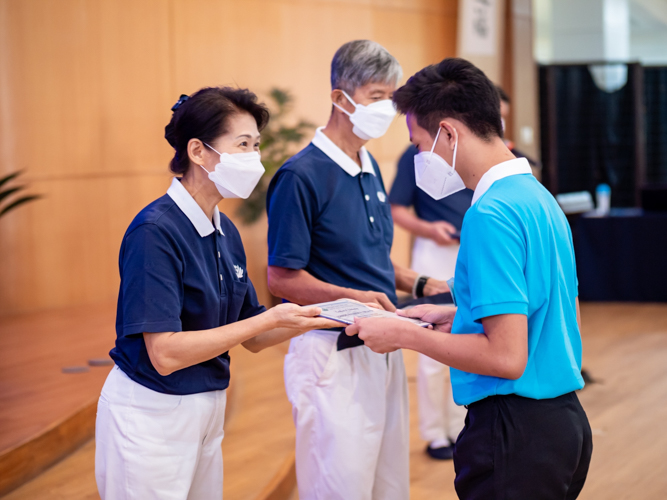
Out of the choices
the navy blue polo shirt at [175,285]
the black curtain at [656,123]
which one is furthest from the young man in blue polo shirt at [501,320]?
the black curtain at [656,123]

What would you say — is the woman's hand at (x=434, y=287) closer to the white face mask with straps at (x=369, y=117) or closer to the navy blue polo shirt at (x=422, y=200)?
the white face mask with straps at (x=369, y=117)

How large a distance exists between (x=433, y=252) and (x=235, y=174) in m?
1.84

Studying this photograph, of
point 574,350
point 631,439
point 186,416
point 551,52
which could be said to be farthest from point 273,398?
point 551,52

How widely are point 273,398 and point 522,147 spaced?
4769 millimetres

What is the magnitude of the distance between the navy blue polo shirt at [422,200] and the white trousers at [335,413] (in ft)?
4.52

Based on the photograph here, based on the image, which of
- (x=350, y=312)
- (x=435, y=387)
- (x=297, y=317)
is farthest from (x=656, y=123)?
(x=297, y=317)

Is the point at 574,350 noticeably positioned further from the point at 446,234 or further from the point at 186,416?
the point at 446,234

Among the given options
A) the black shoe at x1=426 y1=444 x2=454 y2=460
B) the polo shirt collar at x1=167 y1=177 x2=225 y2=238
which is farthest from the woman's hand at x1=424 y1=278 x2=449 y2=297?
the black shoe at x1=426 y1=444 x2=454 y2=460

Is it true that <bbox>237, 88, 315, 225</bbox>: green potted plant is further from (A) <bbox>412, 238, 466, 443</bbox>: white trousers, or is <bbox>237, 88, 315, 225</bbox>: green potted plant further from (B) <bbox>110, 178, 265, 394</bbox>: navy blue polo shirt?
(B) <bbox>110, 178, 265, 394</bbox>: navy blue polo shirt

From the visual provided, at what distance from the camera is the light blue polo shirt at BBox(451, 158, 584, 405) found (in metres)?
1.24

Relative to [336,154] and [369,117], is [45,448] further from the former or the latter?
[369,117]

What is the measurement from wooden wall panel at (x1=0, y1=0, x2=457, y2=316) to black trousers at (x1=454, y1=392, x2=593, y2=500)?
4.80 meters

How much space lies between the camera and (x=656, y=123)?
834 cm

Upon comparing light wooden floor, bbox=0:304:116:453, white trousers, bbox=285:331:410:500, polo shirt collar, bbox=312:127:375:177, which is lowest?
light wooden floor, bbox=0:304:116:453
